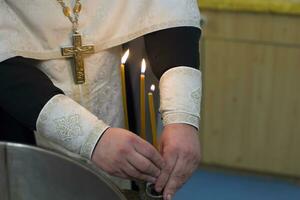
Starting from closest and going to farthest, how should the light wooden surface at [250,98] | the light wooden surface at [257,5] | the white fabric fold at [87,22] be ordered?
the white fabric fold at [87,22]
the light wooden surface at [257,5]
the light wooden surface at [250,98]

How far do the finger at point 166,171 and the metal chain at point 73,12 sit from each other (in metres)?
0.26

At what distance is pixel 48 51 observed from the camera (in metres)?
0.89

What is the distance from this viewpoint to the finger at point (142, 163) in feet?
2.38

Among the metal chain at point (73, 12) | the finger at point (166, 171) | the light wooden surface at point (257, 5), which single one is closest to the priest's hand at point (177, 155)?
the finger at point (166, 171)

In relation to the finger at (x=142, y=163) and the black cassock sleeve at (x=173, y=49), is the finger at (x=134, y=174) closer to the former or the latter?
the finger at (x=142, y=163)

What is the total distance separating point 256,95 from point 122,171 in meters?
1.30

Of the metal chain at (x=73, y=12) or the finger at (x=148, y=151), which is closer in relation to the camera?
the finger at (x=148, y=151)

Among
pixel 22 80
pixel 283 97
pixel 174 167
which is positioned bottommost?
pixel 283 97

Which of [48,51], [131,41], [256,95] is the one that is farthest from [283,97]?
[48,51]

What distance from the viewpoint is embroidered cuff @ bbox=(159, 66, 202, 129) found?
2.62 feet

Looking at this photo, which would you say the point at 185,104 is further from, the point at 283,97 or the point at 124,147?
the point at 283,97

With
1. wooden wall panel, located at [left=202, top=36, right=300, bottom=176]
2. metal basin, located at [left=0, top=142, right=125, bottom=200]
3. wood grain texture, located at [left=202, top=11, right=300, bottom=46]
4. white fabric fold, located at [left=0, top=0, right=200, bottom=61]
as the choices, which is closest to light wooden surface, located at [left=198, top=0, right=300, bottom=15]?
wood grain texture, located at [left=202, top=11, right=300, bottom=46]

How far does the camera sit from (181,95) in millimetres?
815

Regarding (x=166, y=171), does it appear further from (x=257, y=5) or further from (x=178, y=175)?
(x=257, y=5)
